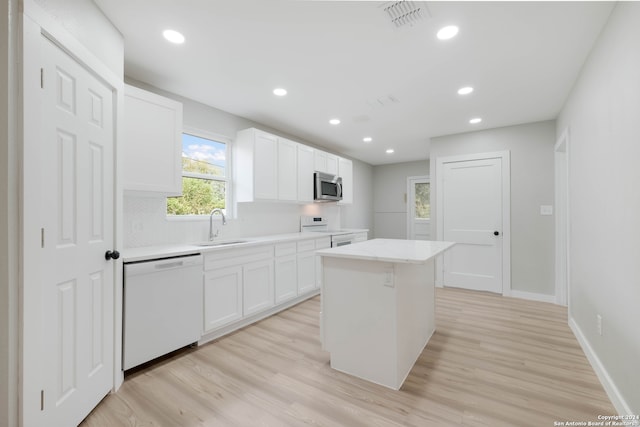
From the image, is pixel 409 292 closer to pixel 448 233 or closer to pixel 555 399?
pixel 555 399

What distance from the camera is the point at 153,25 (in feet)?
6.39

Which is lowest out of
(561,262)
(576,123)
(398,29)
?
(561,262)

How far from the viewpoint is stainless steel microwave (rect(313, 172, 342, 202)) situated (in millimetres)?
4523

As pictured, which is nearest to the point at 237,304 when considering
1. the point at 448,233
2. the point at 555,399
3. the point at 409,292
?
the point at 409,292

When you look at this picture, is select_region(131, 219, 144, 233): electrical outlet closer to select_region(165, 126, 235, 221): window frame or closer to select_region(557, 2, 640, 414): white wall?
select_region(165, 126, 235, 221): window frame

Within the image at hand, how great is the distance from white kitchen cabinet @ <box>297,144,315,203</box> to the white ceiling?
2.36 feet

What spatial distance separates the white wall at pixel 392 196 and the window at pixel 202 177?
466 centimetres

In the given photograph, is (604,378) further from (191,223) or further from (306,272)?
(191,223)

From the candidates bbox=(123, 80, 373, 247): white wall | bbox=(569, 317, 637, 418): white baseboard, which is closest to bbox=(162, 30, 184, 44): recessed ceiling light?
bbox=(123, 80, 373, 247): white wall

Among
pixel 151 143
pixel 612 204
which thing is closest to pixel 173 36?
pixel 151 143

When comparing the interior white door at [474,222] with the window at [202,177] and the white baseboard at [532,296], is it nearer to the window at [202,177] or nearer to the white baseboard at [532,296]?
the white baseboard at [532,296]

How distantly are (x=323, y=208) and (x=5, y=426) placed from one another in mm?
4518

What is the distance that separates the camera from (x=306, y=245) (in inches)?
153

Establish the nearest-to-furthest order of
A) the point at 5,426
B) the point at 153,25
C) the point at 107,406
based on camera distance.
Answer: the point at 5,426, the point at 107,406, the point at 153,25
